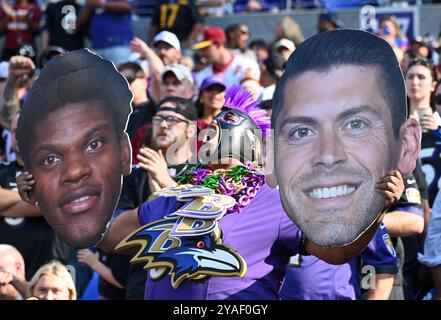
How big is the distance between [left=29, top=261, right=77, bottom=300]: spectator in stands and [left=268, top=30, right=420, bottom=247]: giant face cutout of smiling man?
67.4 inches

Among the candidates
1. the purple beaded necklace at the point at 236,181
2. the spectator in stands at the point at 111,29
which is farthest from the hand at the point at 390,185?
the spectator in stands at the point at 111,29

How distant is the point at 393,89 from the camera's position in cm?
455

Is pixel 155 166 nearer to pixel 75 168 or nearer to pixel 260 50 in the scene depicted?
pixel 75 168

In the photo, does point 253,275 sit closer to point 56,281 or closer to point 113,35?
point 56,281

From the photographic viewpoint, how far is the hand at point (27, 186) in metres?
5.09

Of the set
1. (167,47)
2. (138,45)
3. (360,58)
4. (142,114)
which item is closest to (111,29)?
(167,47)

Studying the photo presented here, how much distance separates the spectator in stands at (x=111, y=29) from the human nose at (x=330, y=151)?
521cm

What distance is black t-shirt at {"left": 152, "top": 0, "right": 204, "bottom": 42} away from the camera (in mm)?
10406

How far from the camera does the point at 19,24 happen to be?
1189 centimetres

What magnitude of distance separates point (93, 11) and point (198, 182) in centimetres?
516

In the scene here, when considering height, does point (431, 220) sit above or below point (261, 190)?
below

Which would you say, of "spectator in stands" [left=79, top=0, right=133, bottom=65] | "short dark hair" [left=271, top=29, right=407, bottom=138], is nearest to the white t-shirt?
"spectator in stands" [left=79, top=0, right=133, bottom=65]

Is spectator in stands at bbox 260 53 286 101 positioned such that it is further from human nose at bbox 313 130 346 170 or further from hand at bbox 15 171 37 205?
human nose at bbox 313 130 346 170
